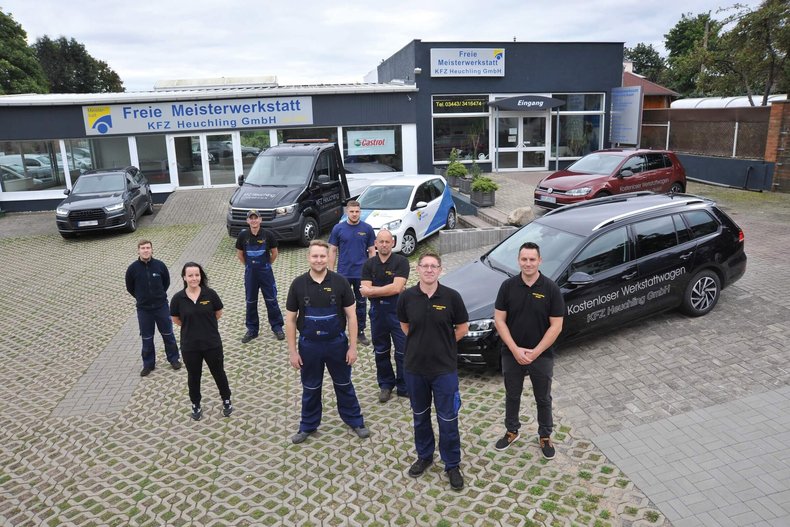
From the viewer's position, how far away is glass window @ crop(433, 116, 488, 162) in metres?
22.0

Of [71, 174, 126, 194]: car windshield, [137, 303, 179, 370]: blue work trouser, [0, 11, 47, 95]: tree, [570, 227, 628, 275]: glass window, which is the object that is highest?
[0, 11, 47, 95]: tree

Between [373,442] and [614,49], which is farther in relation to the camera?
[614,49]

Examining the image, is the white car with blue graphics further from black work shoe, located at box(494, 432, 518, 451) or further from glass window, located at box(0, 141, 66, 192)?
glass window, located at box(0, 141, 66, 192)

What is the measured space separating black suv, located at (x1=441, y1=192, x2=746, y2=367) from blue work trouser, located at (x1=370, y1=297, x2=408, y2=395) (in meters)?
0.76

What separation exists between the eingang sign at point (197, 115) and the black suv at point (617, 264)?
14517 mm

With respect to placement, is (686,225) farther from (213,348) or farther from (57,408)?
(57,408)

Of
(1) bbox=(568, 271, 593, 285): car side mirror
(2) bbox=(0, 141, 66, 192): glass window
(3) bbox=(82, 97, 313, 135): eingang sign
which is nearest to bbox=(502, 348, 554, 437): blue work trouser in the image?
(1) bbox=(568, 271, 593, 285): car side mirror

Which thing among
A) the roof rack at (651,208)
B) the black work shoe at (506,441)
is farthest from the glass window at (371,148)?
the black work shoe at (506,441)

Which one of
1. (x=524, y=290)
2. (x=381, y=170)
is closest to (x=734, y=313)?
(x=524, y=290)

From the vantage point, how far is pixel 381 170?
21.6 metres

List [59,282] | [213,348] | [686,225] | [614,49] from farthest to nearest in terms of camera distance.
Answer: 1. [614,49]
2. [59,282]
3. [686,225]
4. [213,348]

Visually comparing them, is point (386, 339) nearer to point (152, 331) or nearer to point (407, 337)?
point (407, 337)

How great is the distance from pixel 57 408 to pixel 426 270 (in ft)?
15.4

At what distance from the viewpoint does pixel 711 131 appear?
19.9 meters
